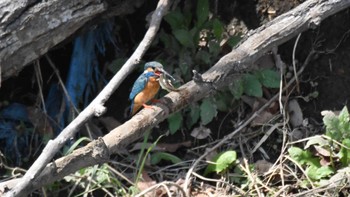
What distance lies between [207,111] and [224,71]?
1.85 ft

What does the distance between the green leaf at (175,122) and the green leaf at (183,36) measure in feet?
1.57

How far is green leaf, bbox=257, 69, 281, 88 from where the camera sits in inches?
182

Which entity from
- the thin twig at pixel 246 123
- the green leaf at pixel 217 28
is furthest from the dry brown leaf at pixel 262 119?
the green leaf at pixel 217 28

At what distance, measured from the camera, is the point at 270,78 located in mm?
4641

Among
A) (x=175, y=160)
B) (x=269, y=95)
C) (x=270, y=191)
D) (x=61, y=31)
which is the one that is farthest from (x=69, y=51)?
(x=270, y=191)

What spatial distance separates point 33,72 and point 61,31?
1.96 ft

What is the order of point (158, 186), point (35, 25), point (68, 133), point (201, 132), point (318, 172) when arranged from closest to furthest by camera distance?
point (68, 133) → point (158, 186) → point (35, 25) → point (318, 172) → point (201, 132)

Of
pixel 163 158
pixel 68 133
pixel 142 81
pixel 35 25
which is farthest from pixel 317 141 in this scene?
pixel 35 25

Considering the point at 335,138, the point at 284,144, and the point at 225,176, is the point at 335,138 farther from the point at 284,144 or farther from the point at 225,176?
the point at 225,176

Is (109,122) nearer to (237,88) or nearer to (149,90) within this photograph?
(149,90)

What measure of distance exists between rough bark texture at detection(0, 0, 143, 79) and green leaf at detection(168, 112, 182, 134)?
0.83 m

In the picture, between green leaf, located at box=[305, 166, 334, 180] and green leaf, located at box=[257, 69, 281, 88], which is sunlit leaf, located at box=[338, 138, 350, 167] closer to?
green leaf, located at box=[305, 166, 334, 180]

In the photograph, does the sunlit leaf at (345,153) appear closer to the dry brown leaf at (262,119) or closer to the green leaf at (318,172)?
the green leaf at (318,172)

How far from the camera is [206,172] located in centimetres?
447
